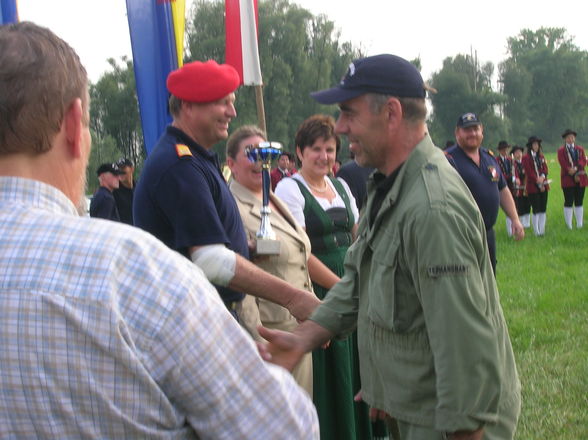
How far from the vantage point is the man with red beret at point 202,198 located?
2.93 meters

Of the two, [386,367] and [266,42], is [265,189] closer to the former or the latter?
[386,367]

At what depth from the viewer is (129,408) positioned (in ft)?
3.81

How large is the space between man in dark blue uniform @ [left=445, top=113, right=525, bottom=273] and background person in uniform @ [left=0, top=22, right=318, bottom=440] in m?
5.78

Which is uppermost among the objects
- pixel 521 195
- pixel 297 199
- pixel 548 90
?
pixel 297 199

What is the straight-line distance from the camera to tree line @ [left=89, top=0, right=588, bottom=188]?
28.3 m

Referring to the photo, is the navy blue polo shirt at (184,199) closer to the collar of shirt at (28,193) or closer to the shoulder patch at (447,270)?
the shoulder patch at (447,270)

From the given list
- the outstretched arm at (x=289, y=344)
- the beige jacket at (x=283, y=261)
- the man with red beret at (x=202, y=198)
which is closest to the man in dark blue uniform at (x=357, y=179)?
the beige jacket at (x=283, y=261)

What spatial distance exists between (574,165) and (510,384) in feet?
47.3

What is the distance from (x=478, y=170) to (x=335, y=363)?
3469 mm

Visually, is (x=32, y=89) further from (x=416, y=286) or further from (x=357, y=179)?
(x=357, y=179)

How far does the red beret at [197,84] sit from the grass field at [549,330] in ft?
10.0

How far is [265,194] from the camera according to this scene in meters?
3.80

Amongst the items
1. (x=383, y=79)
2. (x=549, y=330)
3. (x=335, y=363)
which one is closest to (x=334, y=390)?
(x=335, y=363)

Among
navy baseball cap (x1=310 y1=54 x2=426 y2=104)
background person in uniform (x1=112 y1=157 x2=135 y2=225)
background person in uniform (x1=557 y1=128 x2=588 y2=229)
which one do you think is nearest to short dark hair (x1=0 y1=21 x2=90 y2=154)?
navy baseball cap (x1=310 y1=54 x2=426 y2=104)
